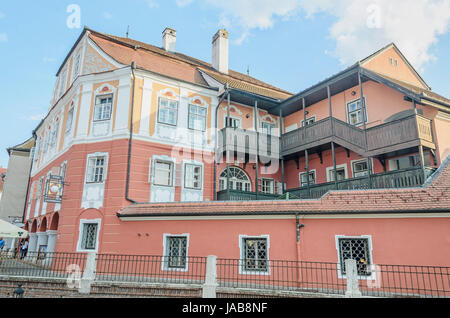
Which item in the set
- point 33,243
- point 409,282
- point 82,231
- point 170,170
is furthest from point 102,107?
point 409,282

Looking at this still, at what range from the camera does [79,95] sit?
18.0m

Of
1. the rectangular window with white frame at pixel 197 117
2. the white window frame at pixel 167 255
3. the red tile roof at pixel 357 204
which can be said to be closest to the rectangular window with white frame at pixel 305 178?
the rectangular window with white frame at pixel 197 117

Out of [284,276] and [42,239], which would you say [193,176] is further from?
[42,239]

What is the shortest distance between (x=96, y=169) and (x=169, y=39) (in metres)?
12.4

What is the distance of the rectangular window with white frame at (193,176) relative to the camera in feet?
57.5

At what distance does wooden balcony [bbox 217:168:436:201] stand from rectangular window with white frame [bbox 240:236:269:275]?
108 inches

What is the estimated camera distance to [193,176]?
701 inches

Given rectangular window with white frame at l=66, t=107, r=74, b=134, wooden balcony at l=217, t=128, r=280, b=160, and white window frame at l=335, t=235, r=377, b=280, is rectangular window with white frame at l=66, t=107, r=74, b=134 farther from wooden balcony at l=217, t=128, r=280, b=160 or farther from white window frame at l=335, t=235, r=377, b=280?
white window frame at l=335, t=235, r=377, b=280

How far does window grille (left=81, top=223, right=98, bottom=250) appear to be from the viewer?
1531cm

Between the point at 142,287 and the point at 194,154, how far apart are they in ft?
28.5

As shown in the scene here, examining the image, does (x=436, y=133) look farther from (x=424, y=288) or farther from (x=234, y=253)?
(x=234, y=253)

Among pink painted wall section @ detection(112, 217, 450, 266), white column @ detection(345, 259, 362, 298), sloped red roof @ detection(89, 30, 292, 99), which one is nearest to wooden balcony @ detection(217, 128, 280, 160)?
sloped red roof @ detection(89, 30, 292, 99)

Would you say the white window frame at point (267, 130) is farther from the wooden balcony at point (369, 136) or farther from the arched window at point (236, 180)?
the arched window at point (236, 180)
